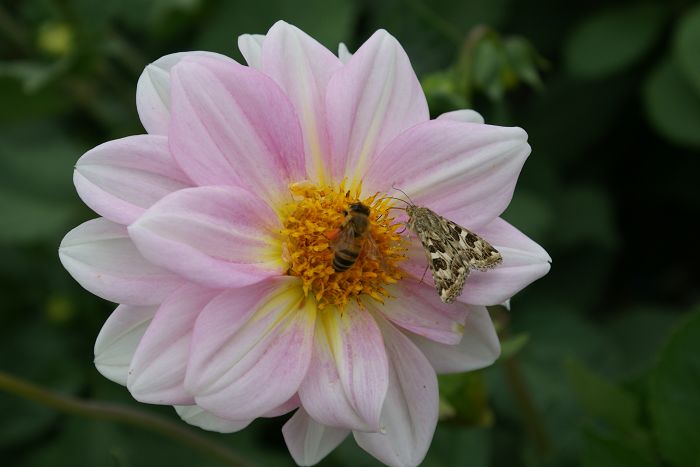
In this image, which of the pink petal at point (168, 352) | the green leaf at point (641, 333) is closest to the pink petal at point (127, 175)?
the pink petal at point (168, 352)

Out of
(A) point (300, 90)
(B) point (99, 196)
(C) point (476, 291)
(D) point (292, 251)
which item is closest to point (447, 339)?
(C) point (476, 291)

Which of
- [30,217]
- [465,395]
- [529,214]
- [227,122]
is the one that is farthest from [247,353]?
[30,217]

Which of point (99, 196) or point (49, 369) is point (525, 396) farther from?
point (49, 369)

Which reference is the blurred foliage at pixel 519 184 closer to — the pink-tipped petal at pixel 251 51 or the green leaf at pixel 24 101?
the green leaf at pixel 24 101

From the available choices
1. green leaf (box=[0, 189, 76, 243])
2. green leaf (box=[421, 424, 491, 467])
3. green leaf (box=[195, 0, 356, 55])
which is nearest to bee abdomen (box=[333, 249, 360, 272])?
green leaf (box=[421, 424, 491, 467])

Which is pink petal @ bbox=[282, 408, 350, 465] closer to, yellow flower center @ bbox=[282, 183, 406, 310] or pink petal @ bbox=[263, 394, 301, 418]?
pink petal @ bbox=[263, 394, 301, 418]

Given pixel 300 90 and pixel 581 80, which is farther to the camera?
pixel 581 80
